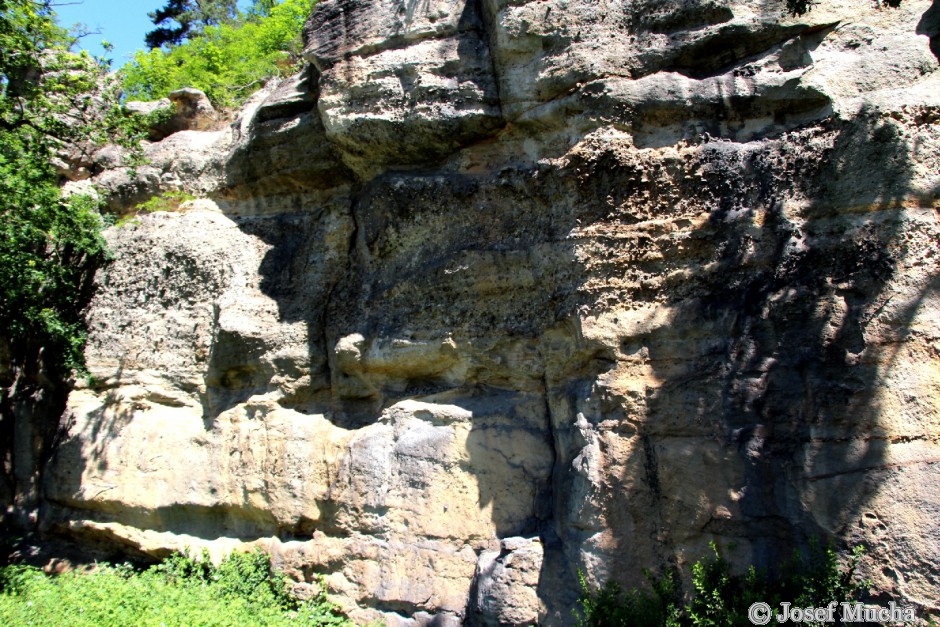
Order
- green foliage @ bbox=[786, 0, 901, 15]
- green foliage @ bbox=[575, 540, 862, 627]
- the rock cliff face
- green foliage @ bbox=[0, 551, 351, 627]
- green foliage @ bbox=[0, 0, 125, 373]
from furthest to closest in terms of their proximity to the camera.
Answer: green foliage @ bbox=[0, 0, 125, 373]
green foliage @ bbox=[0, 551, 351, 627]
green foliage @ bbox=[786, 0, 901, 15]
the rock cliff face
green foliage @ bbox=[575, 540, 862, 627]

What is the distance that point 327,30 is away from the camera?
6.03m

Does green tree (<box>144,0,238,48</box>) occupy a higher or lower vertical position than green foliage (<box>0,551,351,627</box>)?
higher

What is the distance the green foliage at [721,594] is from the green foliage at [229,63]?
7281mm

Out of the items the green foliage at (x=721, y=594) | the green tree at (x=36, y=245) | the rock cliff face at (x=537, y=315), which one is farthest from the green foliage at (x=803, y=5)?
the green tree at (x=36, y=245)

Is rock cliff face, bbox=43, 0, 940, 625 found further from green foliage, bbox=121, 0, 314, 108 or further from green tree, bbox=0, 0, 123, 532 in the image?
green foliage, bbox=121, 0, 314, 108

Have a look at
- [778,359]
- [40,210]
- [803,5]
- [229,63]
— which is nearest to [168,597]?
[40,210]

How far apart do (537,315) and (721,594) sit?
2.26m

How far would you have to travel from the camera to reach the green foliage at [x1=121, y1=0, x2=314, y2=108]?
9859 millimetres

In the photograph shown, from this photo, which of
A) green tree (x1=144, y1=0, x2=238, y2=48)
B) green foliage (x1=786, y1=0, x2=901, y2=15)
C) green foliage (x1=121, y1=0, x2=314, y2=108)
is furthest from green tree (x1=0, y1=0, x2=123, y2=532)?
green tree (x1=144, y1=0, x2=238, y2=48)

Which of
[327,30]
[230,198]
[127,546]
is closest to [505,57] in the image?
[327,30]

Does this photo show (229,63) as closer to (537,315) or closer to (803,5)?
(537,315)

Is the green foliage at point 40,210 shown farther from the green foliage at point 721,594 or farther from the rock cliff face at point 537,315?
the green foliage at point 721,594

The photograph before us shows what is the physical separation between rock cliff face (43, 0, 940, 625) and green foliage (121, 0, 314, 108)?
11.2 ft

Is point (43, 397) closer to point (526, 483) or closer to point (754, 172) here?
point (526, 483)
